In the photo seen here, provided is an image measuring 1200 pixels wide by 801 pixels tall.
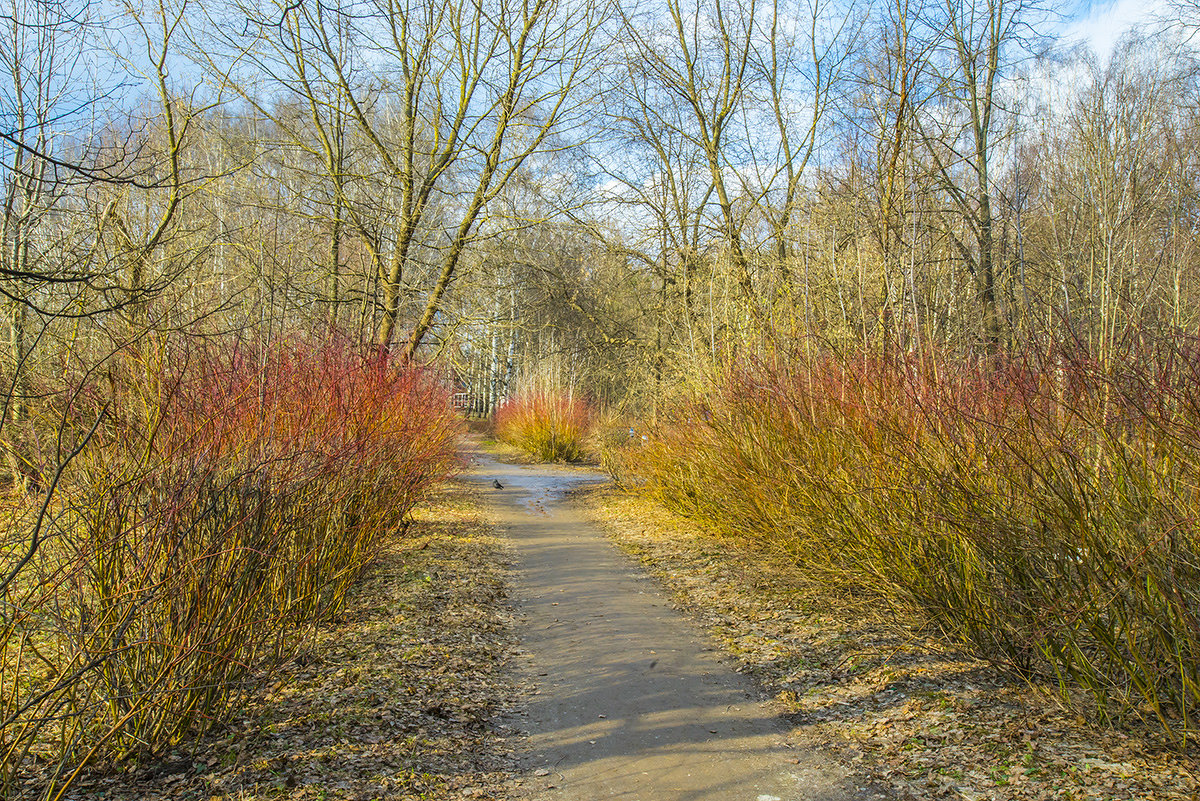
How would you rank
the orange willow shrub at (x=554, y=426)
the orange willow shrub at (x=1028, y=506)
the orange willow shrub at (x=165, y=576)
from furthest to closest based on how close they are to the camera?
the orange willow shrub at (x=554, y=426) → the orange willow shrub at (x=1028, y=506) → the orange willow shrub at (x=165, y=576)

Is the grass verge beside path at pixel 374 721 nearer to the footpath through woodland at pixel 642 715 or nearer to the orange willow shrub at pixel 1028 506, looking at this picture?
the footpath through woodland at pixel 642 715

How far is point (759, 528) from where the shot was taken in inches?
315

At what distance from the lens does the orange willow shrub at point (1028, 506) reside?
347 cm

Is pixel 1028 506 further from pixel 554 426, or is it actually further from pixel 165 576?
pixel 554 426

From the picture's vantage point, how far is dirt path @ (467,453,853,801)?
3.52 meters

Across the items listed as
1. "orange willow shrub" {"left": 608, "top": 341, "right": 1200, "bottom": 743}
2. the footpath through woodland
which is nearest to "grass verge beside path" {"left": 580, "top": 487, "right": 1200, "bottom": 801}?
the footpath through woodland

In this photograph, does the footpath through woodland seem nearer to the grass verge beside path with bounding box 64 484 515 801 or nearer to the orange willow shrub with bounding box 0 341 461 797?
the grass verge beside path with bounding box 64 484 515 801

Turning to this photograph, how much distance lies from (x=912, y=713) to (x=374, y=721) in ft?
9.28

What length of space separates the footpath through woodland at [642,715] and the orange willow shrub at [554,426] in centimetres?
1578

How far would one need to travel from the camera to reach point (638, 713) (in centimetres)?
428

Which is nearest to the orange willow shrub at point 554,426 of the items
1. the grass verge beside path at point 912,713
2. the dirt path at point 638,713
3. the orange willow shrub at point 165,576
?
the dirt path at point 638,713

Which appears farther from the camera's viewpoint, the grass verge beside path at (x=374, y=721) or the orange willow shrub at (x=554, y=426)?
the orange willow shrub at (x=554, y=426)

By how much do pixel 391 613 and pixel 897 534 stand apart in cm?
381

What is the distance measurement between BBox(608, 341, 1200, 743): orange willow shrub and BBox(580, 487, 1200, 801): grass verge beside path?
199mm
